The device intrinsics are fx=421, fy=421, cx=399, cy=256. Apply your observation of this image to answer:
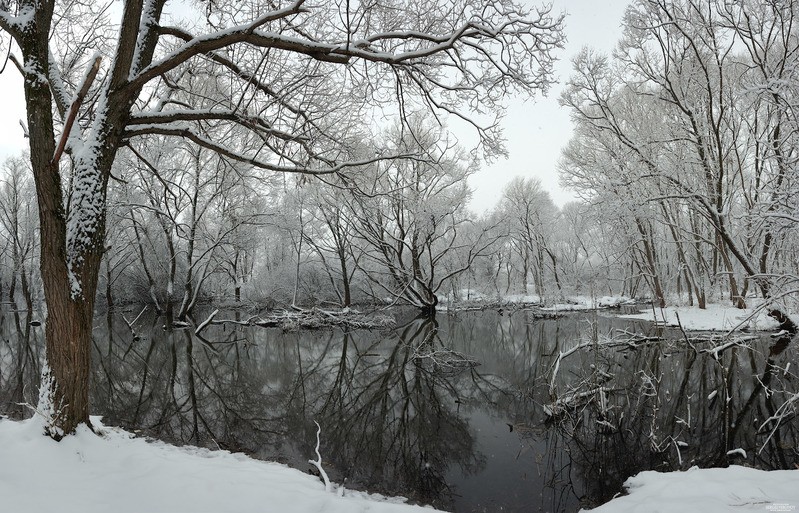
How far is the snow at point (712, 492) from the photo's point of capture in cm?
333

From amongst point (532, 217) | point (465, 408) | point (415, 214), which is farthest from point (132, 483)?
point (532, 217)

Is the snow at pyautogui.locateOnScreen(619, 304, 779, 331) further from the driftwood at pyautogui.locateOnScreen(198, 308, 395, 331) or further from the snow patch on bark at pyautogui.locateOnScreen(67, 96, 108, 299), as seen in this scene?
the snow patch on bark at pyautogui.locateOnScreen(67, 96, 108, 299)

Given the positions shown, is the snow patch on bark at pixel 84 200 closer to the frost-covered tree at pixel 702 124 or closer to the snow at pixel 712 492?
the snow at pixel 712 492

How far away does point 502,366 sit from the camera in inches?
441

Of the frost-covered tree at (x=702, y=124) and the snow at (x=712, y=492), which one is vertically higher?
the frost-covered tree at (x=702, y=124)

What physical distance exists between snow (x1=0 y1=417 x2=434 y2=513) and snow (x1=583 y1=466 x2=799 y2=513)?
6.84 feet

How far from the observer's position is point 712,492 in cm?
377

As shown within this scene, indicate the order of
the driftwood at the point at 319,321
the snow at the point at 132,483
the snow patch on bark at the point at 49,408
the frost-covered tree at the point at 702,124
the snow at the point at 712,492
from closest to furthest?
1. the snow at the point at 132,483
2. the snow at the point at 712,492
3. the snow patch on bark at the point at 49,408
4. the frost-covered tree at the point at 702,124
5. the driftwood at the point at 319,321

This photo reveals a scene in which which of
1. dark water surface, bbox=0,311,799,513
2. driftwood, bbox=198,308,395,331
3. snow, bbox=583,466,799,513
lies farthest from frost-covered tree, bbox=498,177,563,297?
snow, bbox=583,466,799,513

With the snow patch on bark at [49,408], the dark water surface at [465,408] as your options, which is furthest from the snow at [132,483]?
the dark water surface at [465,408]

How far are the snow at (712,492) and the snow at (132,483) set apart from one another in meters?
2.08

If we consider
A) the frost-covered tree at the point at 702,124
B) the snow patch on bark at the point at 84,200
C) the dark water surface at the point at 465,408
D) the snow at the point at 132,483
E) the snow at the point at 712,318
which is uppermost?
the frost-covered tree at the point at 702,124

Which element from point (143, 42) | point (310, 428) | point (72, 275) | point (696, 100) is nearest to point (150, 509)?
point (72, 275)

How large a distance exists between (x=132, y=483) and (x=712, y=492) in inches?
201
